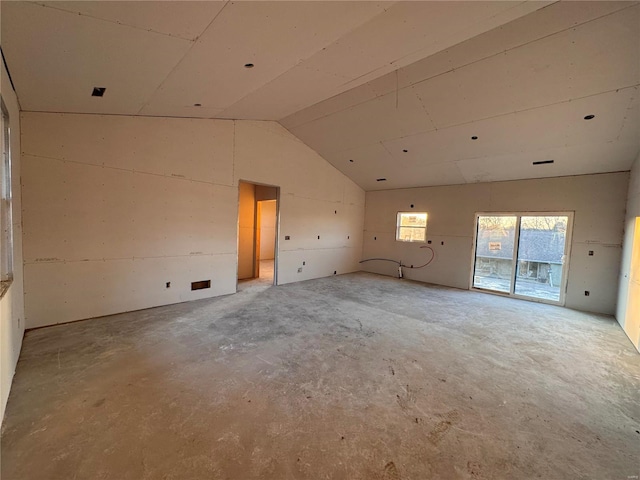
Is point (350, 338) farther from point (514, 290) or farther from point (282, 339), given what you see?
point (514, 290)

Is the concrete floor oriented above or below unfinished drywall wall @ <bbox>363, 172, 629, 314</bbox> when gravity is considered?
below

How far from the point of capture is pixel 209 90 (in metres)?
3.32

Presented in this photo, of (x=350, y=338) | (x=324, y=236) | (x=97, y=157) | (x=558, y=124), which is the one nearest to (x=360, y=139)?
(x=324, y=236)

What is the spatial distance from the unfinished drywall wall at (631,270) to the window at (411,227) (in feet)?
11.9

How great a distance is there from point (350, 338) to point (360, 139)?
4.08 m

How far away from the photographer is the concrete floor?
1602 millimetres

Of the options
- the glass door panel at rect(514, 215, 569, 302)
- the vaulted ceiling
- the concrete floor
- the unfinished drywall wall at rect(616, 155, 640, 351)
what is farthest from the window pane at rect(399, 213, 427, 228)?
the concrete floor

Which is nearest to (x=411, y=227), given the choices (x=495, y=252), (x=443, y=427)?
(x=495, y=252)

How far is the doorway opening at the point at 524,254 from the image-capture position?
536cm

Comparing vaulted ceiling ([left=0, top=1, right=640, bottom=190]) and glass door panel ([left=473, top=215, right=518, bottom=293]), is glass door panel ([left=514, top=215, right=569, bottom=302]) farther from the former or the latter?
vaulted ceiling ([left=0, top=1, right=640, bottom=190])

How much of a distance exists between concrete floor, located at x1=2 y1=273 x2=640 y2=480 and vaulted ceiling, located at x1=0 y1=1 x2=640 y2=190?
2680 mm

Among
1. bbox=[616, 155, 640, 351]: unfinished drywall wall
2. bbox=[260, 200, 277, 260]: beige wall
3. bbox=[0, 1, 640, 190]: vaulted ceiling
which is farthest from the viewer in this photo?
bbox=[260, 200, 277, 260]: beige wall

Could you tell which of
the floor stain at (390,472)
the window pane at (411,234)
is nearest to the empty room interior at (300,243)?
the floor stain at (390,472)

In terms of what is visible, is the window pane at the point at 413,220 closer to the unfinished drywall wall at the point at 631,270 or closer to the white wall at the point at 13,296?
the unfinished drywall wall at the point at 631,270
